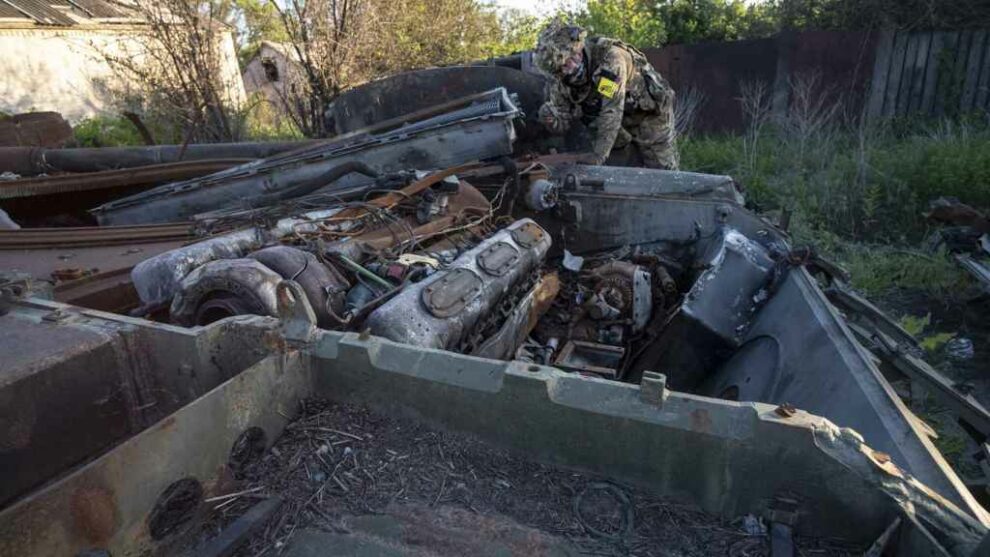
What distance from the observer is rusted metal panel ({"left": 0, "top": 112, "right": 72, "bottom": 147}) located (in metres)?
6.82

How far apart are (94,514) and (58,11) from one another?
19.7 metres

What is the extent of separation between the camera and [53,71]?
15758 mm

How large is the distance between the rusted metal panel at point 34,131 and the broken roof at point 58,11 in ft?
29.5

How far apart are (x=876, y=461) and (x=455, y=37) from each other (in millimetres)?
11626

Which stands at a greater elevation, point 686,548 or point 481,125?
point 481,125

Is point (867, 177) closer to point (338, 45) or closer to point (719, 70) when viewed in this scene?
point (719, 70)

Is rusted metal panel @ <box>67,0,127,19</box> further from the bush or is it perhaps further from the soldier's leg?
the soldier's leg

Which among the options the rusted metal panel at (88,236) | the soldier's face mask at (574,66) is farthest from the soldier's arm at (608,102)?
the rusted metal panel at (88,236)

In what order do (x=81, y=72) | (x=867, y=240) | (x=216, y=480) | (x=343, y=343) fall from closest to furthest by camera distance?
(x=216, y=480) → (x=343, y=343) → (x=867, y=240) → (x=81, y=72)

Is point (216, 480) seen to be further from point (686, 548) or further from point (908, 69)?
point (908, 69)

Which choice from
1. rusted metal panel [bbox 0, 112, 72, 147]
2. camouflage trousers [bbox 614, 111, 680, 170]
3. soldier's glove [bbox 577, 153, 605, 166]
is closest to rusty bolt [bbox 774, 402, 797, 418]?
soldier's glove [bbox 577, 153, 605, 166]

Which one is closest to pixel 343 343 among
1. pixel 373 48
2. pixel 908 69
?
pixel 373 48

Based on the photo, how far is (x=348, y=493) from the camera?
1.72 metres

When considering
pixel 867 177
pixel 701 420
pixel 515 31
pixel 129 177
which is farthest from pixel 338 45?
pixel 701 420
